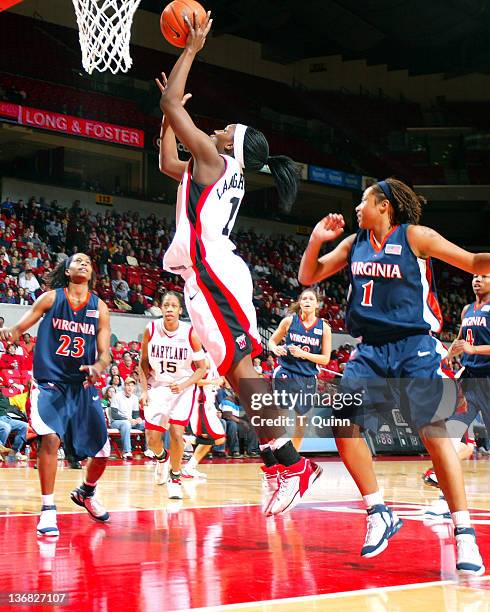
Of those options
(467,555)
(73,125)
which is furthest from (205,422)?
(73,125)

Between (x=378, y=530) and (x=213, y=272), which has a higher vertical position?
(x=213, y=272)

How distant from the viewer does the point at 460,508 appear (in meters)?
3.92

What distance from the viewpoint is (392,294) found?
4145mm

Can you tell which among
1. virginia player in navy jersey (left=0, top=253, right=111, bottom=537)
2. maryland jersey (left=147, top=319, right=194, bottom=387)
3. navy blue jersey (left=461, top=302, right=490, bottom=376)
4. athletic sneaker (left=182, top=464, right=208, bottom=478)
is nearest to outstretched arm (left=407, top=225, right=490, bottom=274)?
virginia player in navy jersey (left=0, top=253, right=111, bottom=537)

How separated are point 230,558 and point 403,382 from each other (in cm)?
124

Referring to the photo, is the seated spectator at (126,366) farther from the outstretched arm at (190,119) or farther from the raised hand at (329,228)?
the raised hand at (329,228)

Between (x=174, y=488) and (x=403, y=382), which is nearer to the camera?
(x=403, y=382)

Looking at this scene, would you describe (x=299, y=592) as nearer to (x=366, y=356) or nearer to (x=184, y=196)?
A: (x=366, y=356)

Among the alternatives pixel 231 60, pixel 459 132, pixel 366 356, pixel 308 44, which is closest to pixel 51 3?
pixel 231 60

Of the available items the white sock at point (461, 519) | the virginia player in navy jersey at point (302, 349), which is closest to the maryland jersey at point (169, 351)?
the virginia player in navy jersey at point (302, 349)

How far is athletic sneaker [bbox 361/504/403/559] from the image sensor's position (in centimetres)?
401

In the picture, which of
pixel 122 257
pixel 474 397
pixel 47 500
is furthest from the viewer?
pixel 122 257

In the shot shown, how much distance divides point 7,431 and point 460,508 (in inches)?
340

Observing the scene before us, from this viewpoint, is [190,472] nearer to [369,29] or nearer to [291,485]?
[291,485]
